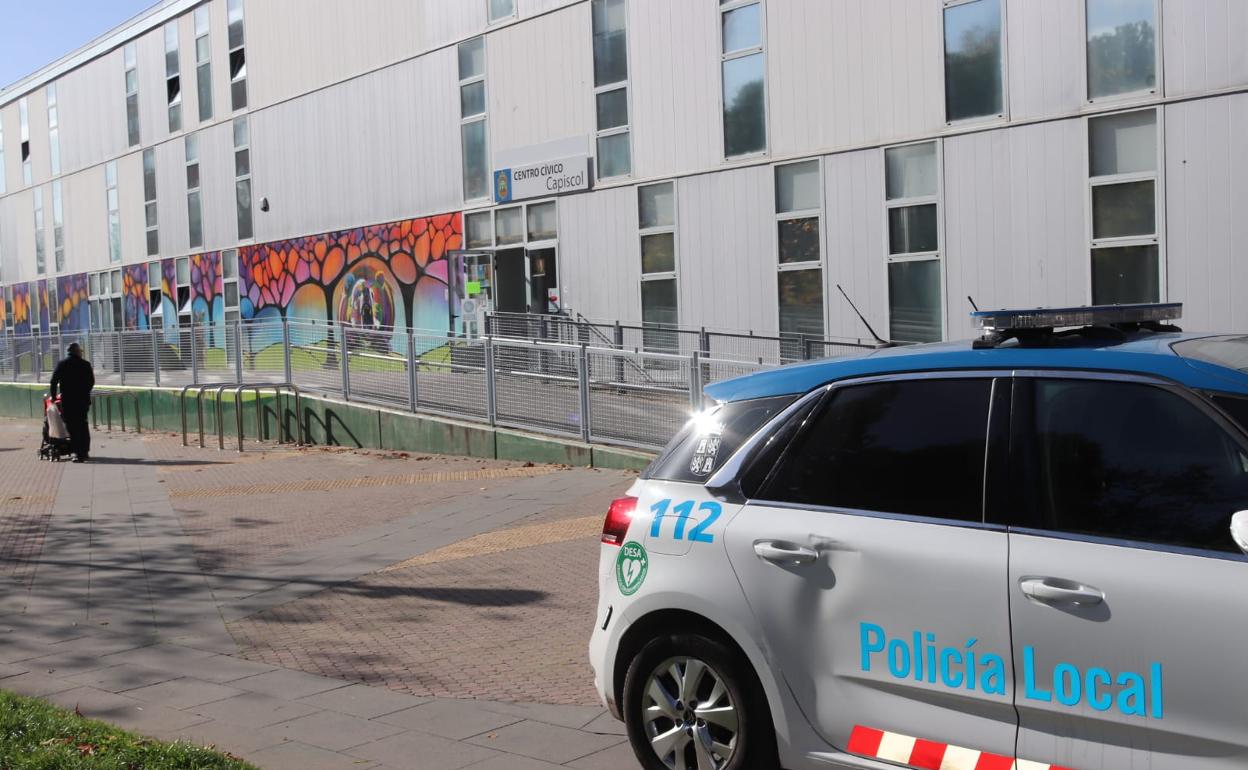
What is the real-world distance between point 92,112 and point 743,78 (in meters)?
28.4

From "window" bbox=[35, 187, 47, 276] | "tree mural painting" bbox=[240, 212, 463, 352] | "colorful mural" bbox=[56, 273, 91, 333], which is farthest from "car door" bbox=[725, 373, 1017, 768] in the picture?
"window" bbox=[35, 187, 47, 276]

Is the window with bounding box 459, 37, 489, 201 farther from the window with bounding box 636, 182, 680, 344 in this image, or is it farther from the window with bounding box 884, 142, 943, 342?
the window with bounding box 884, 142, 943, 342

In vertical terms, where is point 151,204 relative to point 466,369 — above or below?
above

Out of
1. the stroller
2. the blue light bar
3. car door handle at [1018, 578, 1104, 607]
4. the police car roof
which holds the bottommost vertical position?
the stroller

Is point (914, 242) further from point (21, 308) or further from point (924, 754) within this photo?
point (21, 308)

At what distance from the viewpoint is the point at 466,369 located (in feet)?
55.7

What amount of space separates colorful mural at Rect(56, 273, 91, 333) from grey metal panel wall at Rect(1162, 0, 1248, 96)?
3521 centimetres

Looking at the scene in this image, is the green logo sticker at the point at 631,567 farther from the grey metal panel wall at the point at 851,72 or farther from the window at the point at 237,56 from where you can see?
the window at the point at 237,56

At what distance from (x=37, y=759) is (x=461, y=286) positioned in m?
20.0

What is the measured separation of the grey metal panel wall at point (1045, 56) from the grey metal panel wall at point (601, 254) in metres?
7.13

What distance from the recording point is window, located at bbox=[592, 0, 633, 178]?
2141cm

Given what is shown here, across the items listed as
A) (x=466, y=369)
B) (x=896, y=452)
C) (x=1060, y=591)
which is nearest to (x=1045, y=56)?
(x=466, y=369)

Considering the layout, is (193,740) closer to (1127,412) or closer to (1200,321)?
(1127,412)

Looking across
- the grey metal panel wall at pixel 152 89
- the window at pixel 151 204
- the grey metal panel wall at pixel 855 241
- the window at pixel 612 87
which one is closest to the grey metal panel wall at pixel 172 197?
the window at pixel 151 204
